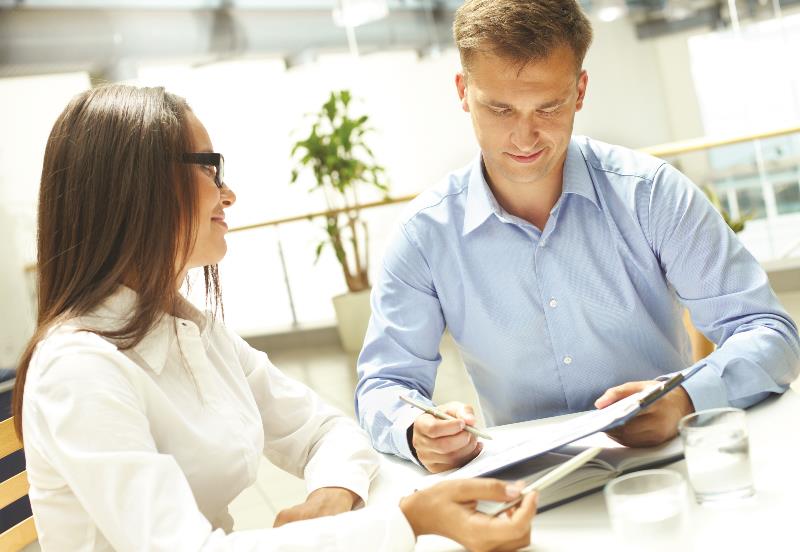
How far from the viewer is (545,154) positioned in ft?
5.31

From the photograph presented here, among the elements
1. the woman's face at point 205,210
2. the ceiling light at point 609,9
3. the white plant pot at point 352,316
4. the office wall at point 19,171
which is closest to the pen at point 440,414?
the woman's face at point 205,210

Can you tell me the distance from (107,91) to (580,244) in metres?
0.92

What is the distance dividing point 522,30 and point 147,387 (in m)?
0.90

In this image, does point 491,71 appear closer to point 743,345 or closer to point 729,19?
point 743,345

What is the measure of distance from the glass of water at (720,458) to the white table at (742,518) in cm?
2

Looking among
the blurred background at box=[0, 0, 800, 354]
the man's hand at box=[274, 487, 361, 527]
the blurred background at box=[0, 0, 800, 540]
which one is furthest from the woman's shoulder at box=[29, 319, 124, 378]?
the blurred background at box=[0, 0, 800, 354]

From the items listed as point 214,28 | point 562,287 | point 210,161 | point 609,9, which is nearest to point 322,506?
point 210,161

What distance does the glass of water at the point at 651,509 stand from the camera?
2.90 ft

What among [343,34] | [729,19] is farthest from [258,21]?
[729,19]

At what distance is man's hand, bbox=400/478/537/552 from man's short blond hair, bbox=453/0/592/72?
0.85 metres

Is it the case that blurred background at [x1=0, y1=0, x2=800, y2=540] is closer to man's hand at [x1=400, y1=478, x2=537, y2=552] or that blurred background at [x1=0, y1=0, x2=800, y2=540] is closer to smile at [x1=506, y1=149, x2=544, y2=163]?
smile at [x1=506, y1=149, x2=544, y2=163]

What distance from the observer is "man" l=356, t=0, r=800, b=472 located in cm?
155

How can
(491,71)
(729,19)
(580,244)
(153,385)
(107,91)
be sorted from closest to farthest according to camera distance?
(153,385) → (107,91) → (491,71) → (580,244) → (729,19)

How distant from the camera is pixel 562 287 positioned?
5.53 feet
